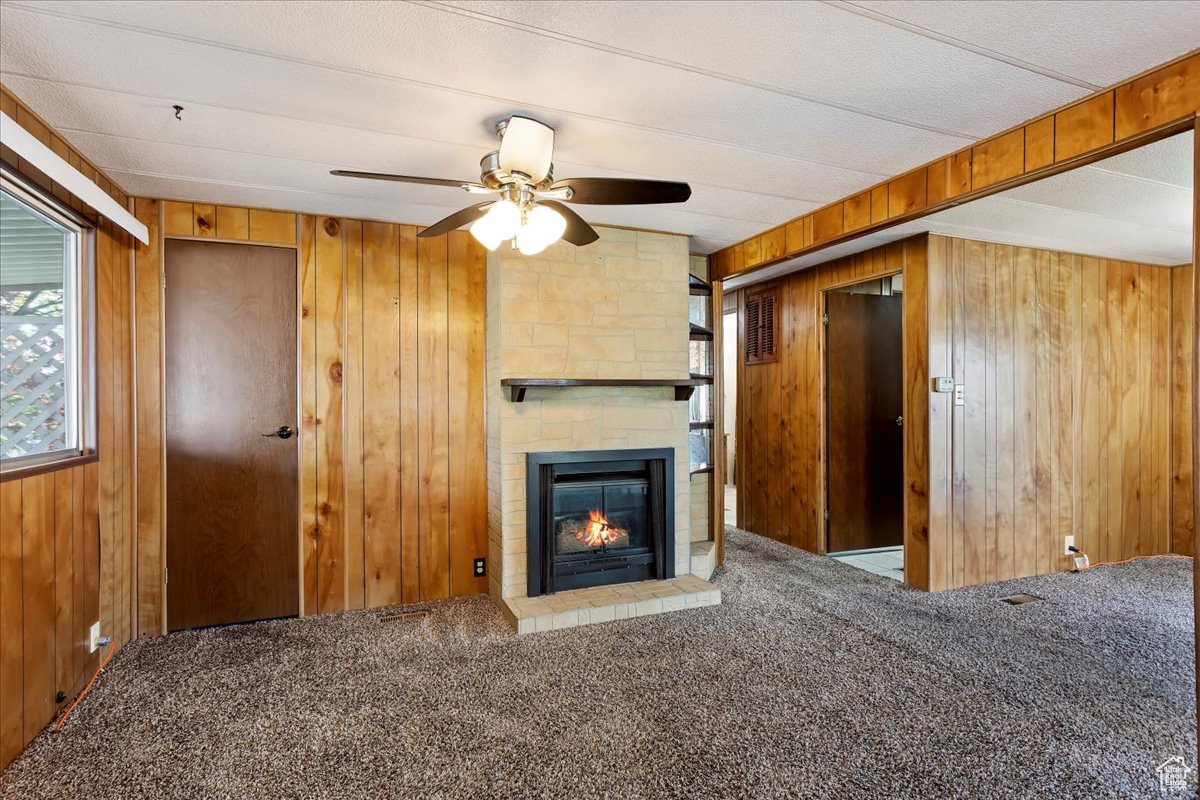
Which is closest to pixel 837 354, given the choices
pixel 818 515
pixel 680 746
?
pixel 818 515

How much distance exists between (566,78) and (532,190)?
0.39 meters

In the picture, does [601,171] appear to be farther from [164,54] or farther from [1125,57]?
[1125,57]

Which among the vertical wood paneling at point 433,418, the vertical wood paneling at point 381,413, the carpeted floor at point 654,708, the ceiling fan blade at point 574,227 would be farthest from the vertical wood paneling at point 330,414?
the ceiling fan blade at point 574,227

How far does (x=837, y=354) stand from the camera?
15.4ft

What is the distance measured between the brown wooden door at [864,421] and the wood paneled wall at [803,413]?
121 mm

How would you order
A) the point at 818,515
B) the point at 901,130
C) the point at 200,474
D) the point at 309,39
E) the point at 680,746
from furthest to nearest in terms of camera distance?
the point at 818,515
the point at 200,474
the point at 901,130
the point at 680,746
the point at 309,39

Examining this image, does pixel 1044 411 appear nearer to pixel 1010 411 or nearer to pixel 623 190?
pixel 1010 411

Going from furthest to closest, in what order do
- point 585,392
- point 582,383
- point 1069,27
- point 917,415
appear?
1. point 917,415
2. point 585,392
3. point 582,383
4. point 1069,27

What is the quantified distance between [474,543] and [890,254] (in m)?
3.29

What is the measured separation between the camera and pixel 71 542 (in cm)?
240

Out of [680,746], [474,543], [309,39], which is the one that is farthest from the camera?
[474,543]

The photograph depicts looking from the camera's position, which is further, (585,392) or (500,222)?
(585,392)

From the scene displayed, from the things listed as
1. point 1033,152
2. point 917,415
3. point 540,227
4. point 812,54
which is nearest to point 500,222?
point 540,227

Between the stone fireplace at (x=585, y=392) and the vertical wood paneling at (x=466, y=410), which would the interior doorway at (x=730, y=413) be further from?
the vertical wood paneling at (x=466, y=410)
